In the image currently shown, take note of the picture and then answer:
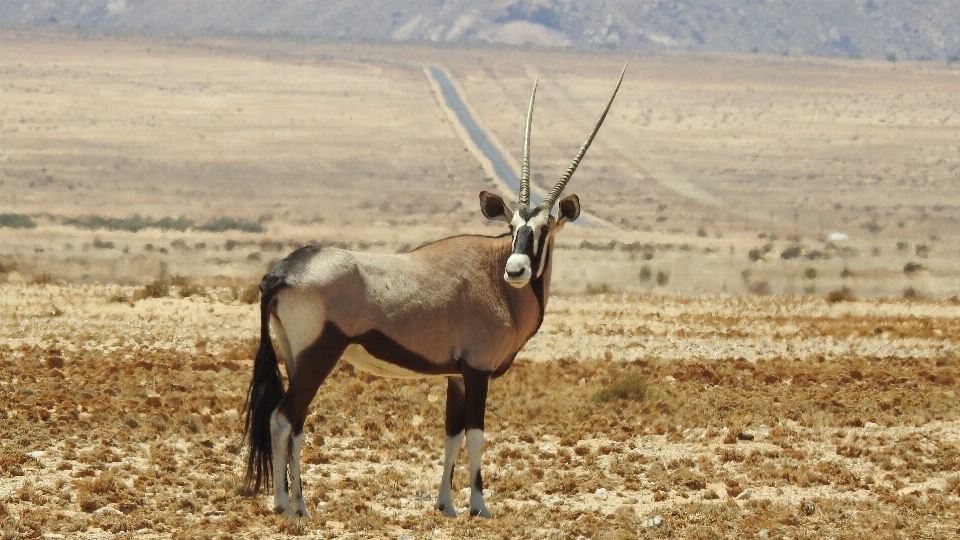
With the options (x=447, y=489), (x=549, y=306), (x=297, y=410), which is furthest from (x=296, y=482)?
(x=549, y=306)

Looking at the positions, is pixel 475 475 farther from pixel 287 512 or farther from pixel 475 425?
pixel 287 512

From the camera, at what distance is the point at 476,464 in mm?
10938

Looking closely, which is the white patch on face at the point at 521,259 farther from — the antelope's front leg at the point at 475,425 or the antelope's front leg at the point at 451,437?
the antelope's front leg at the point at 451,437

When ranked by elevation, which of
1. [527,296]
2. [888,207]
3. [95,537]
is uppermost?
[888,207]

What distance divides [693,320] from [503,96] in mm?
105960

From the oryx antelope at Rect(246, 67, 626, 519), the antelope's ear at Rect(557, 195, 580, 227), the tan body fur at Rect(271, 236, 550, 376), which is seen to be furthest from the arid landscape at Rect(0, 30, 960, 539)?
the antelope's ear at Rect(557, 195, 580, 227)

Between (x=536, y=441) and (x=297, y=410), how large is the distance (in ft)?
→ 12.8

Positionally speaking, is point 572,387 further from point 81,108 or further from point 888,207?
point 81,108

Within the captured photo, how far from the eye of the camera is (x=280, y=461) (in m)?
10.5

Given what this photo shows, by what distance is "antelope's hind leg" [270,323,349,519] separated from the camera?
10.4m

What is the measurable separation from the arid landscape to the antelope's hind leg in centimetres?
24

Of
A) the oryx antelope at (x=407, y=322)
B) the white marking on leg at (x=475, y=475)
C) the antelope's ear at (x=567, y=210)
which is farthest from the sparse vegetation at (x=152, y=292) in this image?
the white marking on leg at (x=475, y=475)

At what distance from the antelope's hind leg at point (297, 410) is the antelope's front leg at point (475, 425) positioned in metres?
1.01

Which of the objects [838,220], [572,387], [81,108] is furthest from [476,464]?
[81,108]
